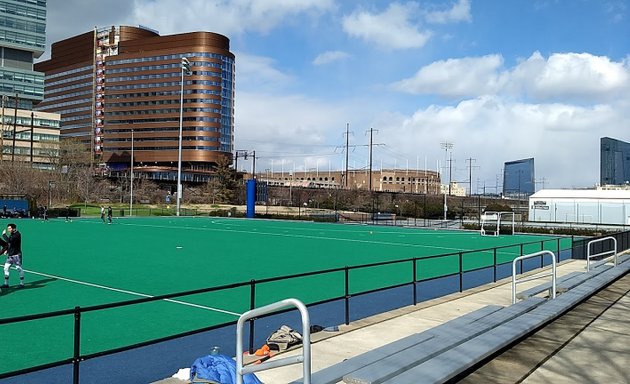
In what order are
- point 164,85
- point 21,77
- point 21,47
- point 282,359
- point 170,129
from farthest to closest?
point 164,85 → point 170,129 → point 21,47 → point 21,77 → point 282,359

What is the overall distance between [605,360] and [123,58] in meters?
179

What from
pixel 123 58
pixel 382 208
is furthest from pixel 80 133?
pixel 382 208

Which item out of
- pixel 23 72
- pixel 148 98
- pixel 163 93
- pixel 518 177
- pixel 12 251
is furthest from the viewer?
pixel 518 177

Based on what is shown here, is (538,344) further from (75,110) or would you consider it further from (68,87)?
(68,87)

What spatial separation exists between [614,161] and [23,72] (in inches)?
6873

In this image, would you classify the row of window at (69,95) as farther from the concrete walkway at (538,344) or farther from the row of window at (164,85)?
the concrete walkway at (538,344)

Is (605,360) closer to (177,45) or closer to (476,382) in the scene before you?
(476,382)

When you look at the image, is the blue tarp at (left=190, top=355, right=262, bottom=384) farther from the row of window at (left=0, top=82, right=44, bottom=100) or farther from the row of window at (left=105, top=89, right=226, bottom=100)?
the row of window at (left=105, top=89, right=226, bottom=100)

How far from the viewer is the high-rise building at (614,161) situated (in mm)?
171500

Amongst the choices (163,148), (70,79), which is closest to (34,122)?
(163,148)

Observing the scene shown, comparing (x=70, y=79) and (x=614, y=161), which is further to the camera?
(x=70, y=79)

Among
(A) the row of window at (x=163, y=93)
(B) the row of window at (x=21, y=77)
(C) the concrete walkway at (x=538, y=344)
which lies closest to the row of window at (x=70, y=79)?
(A) the row of window at (x=163, y=93)

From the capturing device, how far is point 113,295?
13.9 meters

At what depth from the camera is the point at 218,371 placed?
555cm
